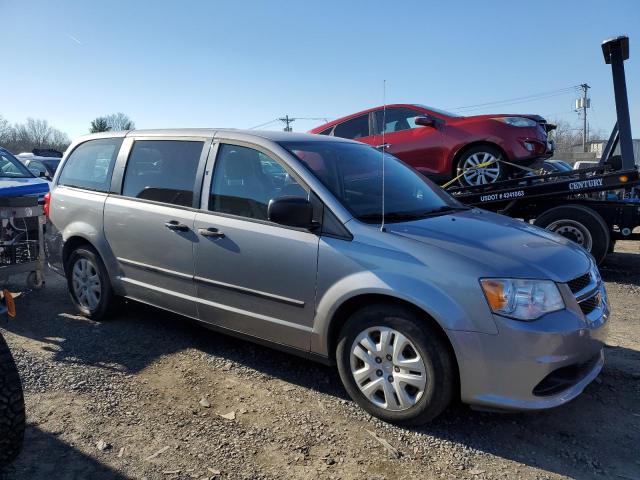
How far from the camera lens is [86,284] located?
4902 mm

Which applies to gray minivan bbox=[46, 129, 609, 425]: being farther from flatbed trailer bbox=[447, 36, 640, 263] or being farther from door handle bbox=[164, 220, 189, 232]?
flatbed trailer bbox=[447, 36, 640, 263]

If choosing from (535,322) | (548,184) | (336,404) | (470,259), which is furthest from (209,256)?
(548,184)

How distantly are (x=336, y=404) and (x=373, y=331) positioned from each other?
0.65 m

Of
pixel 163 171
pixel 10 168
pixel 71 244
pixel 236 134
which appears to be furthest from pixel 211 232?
pixel 10 168

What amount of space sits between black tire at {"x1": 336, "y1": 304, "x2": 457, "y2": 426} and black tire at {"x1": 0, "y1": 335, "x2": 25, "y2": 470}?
5.86ft

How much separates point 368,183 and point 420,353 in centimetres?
138

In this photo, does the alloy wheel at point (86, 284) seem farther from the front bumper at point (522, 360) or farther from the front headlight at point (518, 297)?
the front headlight at point (518, 297)

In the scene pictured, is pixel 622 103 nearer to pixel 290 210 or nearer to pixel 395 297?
pixel 395 297

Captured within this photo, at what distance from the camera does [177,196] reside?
13.4 ft

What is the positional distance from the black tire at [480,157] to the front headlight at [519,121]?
16.1 inches

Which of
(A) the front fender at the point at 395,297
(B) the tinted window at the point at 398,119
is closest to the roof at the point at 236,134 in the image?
(A) the front fender at the point at 395,297

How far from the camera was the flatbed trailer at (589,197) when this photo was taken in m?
6.56

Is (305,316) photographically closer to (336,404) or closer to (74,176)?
(336,404)

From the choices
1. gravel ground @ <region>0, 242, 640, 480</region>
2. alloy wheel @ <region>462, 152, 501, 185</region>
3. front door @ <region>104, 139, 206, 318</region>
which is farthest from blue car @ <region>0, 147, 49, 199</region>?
alloy wheel @ <region>462, 152, 501, 185</region>
